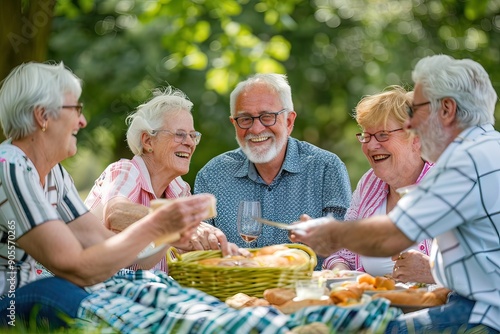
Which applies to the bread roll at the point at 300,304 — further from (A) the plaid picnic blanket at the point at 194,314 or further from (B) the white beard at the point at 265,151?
(B) the white beard at the point at 265,151

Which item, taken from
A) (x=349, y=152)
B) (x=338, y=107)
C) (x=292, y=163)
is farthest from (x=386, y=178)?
(x=349, y=152)

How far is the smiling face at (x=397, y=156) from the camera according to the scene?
5816 millimetres

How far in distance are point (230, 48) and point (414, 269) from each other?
4.48m

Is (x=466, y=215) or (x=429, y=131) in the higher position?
(x=429, y=131)

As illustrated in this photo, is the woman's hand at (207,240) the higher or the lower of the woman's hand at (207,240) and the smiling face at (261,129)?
the lower

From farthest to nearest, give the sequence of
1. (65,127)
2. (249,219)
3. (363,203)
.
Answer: (363,203) → (249,219) → (65,127)

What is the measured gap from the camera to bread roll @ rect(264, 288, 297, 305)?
4238 millimetres

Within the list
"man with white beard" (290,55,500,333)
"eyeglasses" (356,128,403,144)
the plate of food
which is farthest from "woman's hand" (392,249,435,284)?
"eyeglasses" (356,128,403,144)

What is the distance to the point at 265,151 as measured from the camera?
6176mm

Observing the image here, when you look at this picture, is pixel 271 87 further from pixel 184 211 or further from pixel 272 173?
pixel 184 211

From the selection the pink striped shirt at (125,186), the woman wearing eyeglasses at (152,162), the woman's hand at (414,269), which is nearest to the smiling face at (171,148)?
the woman wearing eyeglasses at (152,162)

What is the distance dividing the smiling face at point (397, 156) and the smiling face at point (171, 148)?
129 centimetres

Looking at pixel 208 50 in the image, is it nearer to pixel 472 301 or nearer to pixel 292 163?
pixel 292 163

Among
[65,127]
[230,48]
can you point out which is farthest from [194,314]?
[230,48]
